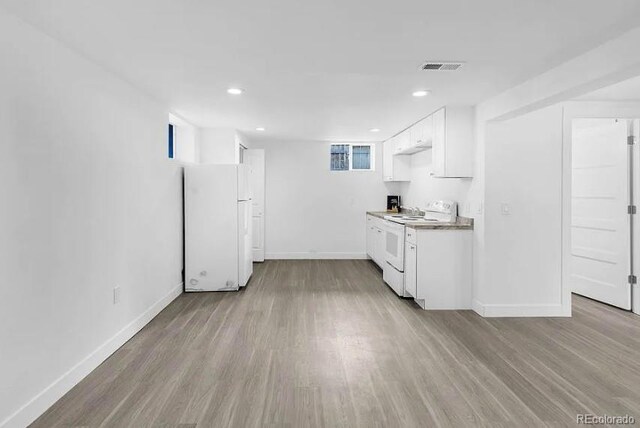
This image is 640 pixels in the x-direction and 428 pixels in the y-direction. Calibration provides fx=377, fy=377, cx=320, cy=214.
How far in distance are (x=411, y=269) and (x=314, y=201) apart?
10.7 ft

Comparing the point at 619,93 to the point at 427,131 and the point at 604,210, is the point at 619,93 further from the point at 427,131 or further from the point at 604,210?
the point at 427,131

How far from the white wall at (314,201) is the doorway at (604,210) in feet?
10.7

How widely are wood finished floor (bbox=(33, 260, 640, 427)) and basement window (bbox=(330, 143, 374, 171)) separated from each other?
3671 millimetres

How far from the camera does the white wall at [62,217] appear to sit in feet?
6.55

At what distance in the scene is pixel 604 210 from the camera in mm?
4340

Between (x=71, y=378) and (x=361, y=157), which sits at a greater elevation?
(x=361, y=157)

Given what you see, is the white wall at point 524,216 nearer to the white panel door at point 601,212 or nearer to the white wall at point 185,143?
the white panel door at point 601,212

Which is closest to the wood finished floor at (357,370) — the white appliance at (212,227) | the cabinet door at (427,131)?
the white appliance at (212,227)

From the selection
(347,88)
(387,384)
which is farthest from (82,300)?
(347,88)

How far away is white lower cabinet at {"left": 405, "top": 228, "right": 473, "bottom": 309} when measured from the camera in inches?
165

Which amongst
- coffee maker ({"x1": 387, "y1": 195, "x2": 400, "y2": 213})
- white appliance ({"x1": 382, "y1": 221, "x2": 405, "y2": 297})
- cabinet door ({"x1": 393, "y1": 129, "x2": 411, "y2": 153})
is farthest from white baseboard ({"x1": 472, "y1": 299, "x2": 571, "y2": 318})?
coffee maker ({"x1": 387, "y1": 195, "x2": 400, "y2": 213})

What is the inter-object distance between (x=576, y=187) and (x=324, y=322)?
3.59 meters

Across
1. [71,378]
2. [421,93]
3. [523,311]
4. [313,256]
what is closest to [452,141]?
[421,93]

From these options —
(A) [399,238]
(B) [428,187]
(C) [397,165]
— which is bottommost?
(A) [399,238]
